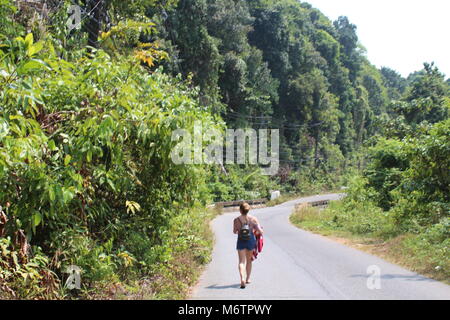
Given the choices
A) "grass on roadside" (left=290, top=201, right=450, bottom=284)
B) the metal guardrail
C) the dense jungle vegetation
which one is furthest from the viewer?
the metal guardrail

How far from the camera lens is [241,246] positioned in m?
8.95

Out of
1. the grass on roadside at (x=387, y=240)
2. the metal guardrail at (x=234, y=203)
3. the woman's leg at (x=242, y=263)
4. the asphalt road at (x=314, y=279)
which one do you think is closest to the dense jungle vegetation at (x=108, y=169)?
the grass on roadside at (x=387, y=240)

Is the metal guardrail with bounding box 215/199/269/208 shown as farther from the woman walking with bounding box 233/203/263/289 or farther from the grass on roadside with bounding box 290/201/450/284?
the woman walking with bounding box 233/203/263/289

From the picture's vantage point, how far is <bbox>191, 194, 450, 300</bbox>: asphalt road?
821 centimetres

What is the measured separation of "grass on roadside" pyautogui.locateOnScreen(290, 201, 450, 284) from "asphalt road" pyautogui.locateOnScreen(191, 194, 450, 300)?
45 cm

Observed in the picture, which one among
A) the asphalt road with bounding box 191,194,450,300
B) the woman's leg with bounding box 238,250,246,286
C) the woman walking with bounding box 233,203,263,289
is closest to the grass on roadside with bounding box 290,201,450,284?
the asphalt road with bounding box 191,194,450,300

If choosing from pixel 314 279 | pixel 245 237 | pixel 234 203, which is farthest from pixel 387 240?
pixel 234 203

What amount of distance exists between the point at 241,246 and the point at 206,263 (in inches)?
128

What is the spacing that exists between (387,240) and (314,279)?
705cm

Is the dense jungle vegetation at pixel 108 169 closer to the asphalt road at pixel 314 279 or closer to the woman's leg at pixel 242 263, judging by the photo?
the asphalt road at pixel 314 279

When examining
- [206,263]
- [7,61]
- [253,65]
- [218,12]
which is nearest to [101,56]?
[7,61]

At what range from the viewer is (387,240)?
1587 centimetres

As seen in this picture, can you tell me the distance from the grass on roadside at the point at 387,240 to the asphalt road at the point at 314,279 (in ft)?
1.46

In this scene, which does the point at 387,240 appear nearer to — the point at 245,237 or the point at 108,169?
the point at 245,237
